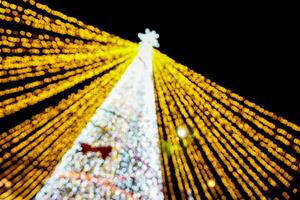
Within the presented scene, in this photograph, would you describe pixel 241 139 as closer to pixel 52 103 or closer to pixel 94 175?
pixel 94 175

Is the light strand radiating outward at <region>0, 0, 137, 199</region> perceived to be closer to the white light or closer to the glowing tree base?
the glowing tree base

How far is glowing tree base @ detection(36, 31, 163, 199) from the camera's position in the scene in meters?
3.35

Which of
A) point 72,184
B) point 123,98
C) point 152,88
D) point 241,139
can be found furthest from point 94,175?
point 241,139

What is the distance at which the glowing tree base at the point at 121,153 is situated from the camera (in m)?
3.35

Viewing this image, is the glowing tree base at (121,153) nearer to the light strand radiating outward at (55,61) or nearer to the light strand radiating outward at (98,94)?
the light strand radiating outward at (98,94)

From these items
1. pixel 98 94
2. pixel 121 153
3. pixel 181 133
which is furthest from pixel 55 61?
pixel 181 133

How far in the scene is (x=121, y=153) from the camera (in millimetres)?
3602

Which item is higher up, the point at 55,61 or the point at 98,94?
the point at 55,61

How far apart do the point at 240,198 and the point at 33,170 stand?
12.9ft

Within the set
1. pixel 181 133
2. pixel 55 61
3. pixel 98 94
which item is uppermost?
pixel 55 61

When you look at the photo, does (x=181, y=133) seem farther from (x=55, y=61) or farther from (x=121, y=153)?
(x=55, y=61)

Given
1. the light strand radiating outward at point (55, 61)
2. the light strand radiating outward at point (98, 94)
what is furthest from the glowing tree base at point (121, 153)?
the light strand radiating outward at point (55, 61)

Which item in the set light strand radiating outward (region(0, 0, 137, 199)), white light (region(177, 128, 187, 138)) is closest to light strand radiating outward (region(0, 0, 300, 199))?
light strand radiating outward (region(0, 0, 137, 199))

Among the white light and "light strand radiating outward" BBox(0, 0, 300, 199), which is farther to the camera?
the white light
